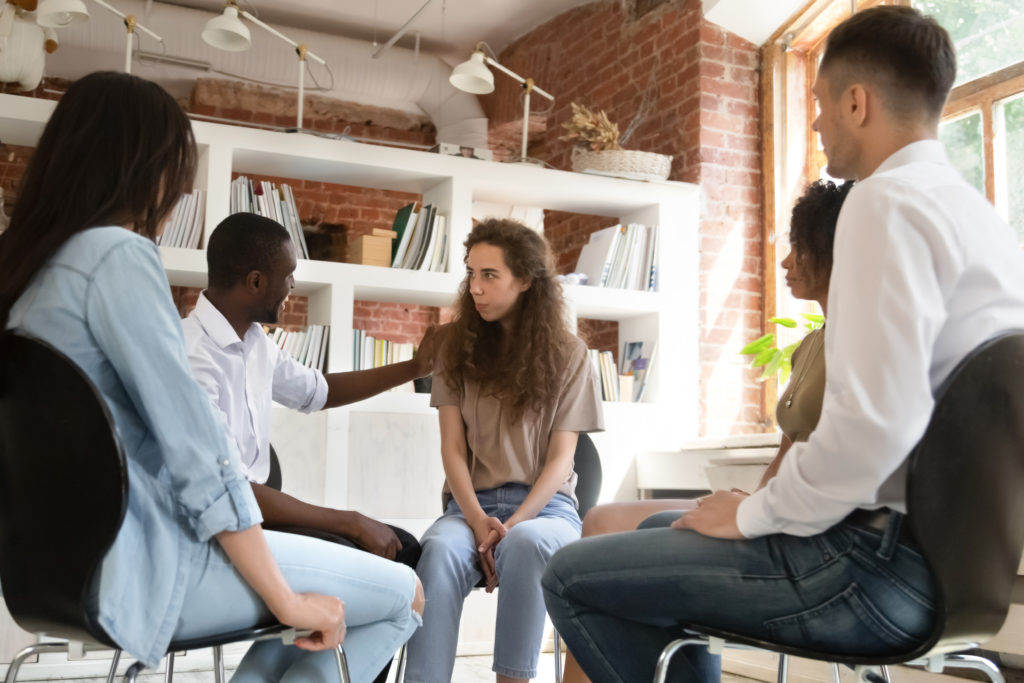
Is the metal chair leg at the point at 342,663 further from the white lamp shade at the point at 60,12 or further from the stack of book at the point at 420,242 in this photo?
the white lamp shade at the point at 60,12

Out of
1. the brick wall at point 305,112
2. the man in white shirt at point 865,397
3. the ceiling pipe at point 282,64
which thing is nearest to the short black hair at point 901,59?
the man in white shirt at point 865,397

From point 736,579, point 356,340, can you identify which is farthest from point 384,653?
point 356,340

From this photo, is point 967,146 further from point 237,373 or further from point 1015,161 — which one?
point 237,373

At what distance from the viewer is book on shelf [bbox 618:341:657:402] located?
4.53 meters

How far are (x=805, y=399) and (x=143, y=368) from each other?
3.49 feet

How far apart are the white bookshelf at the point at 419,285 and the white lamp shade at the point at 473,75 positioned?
0.53 meters

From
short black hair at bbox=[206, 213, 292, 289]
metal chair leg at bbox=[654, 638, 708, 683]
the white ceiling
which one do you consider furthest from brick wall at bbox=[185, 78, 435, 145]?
metal chair leg at bbox=[654, 638, 708, 683]

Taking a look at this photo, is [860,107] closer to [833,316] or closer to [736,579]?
[833,316]

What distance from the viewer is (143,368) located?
1268mm

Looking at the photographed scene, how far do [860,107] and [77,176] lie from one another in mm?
1064

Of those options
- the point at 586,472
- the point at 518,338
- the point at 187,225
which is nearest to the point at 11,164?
the point at 187,225

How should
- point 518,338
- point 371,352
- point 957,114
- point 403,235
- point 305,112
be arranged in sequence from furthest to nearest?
point 305,112 < point 403,235 < point 371,352 < point 957,114 < point 518,338

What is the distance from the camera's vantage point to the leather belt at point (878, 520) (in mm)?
1233

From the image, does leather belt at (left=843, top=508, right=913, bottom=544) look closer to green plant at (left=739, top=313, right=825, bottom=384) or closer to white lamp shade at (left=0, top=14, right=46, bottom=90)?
green plant at (left=739, top=313, right=825, bottom=384)
